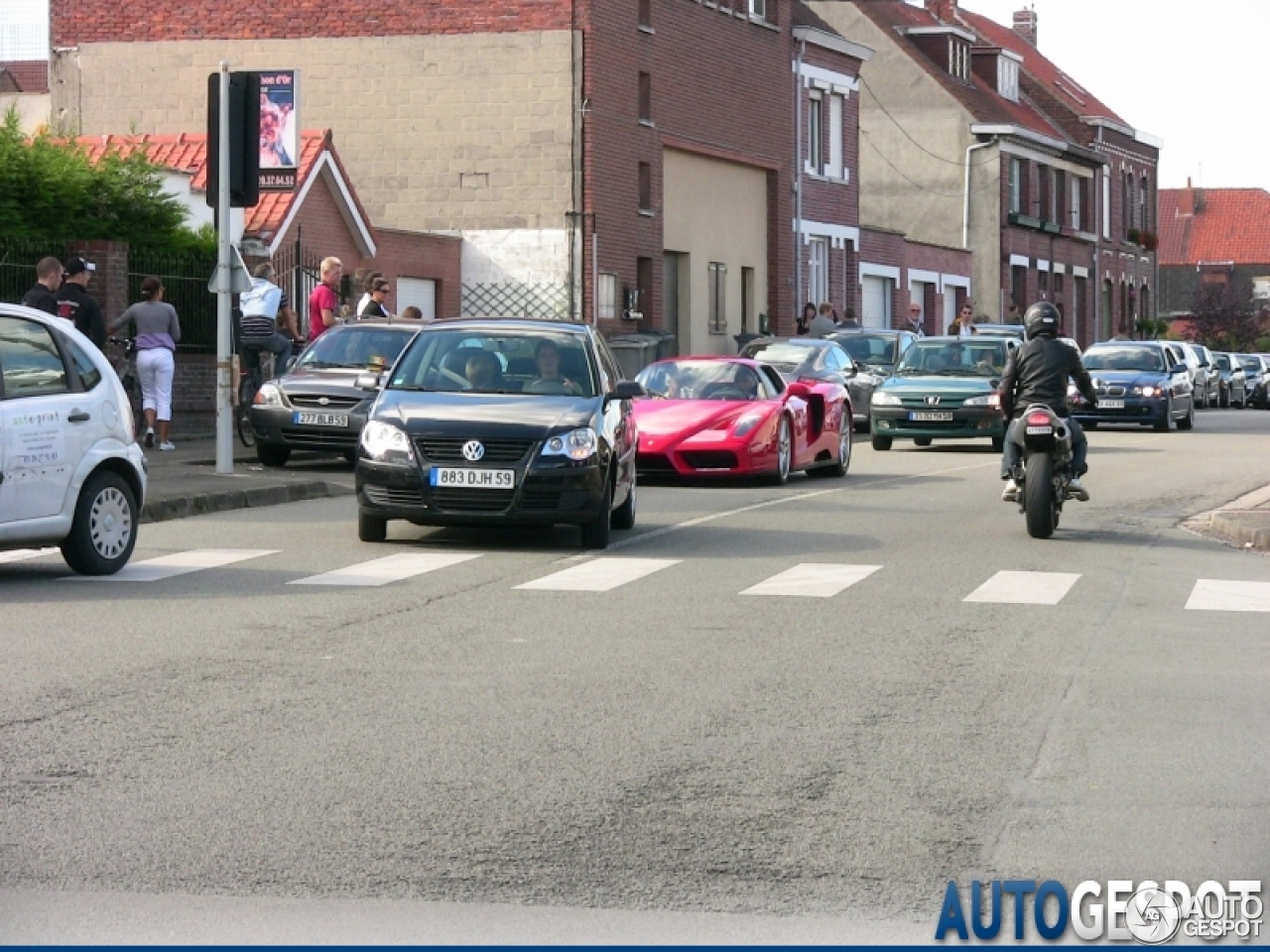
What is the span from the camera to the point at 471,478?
15133 mm

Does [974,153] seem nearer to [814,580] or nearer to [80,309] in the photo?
[80,309]

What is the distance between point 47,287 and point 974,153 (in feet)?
164

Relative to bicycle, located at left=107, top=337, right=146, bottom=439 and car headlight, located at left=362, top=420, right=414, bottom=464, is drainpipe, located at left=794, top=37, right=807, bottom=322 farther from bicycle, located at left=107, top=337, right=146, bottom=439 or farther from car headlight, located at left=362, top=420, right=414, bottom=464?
car headlight, located at left=362, top=420, right=414, bottom=464

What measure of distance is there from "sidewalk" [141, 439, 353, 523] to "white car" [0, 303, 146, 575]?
12.4 feet

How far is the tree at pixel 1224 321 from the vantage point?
96.4m

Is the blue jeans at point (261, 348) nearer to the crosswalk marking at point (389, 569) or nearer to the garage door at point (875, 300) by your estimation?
the crosswalk marking at point (389, 569)

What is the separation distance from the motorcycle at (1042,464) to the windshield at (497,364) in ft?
10.5

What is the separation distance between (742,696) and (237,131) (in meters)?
12.9

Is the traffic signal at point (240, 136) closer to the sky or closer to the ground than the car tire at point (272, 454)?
closer to the sky

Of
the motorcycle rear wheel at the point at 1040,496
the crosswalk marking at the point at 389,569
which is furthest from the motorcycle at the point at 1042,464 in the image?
the crosswalk marking at the point at 389,569

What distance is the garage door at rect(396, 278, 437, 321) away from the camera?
130 ft

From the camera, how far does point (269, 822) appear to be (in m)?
6.88

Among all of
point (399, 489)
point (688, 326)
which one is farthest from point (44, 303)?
point (688, 326)

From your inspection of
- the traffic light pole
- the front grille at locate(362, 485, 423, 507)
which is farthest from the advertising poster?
the front grille at locate(362, 485, 423, 507)
